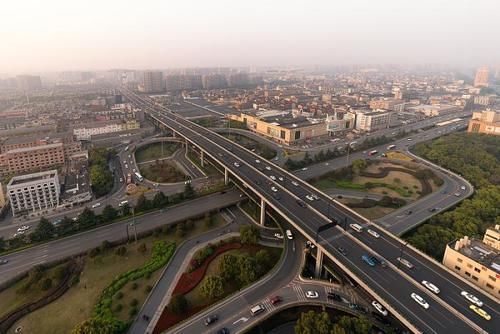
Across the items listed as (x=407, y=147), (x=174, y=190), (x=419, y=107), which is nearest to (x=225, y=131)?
(x=174, y=190)

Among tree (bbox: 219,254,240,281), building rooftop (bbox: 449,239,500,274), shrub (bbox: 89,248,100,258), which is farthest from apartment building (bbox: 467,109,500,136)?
shrub (bbox: 89,248,100,258)

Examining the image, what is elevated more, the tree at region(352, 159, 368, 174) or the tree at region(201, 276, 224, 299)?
the tree at region(352, 159, 368, 174)

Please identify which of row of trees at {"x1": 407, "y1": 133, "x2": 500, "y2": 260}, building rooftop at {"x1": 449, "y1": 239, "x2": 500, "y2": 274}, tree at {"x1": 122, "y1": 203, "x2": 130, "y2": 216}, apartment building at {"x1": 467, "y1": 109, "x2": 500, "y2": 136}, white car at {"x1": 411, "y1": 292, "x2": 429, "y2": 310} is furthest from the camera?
apartment building at {"x1": 467, "y1": 109, "x2": 500, "y2": 136}

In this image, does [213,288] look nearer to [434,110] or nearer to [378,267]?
[378,267]

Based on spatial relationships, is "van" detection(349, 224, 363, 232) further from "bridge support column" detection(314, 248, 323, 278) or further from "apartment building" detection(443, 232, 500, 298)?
"apartment building" detection(443, 232, 500, 298)

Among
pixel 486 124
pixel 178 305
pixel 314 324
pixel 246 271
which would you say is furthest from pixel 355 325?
pixel 486 124

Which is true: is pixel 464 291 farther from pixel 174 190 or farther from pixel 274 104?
pixel 274 104
